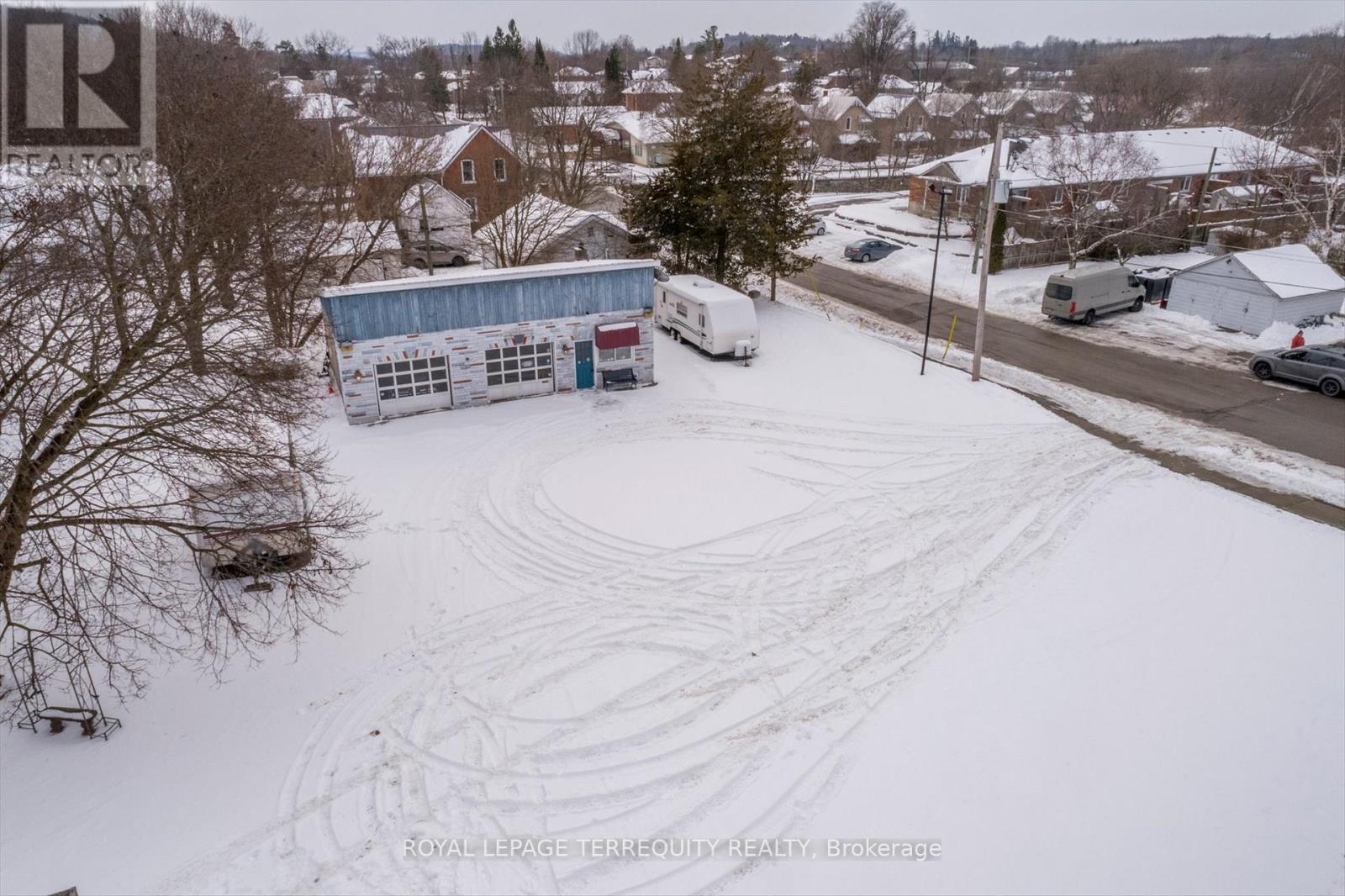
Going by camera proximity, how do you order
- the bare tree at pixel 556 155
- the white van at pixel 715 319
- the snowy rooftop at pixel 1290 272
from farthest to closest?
1. the bare tree at pixel 556 155
2. the snowy rooftop at pixel 1290 272
3. the white van at pixel 715 319

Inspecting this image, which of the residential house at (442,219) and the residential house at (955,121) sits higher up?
the residential house at (955,121)

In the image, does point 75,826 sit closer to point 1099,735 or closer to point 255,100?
point 1099,735

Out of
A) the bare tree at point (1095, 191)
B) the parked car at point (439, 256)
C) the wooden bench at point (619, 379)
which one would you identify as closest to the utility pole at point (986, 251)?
the wooden bench at point (619, 379)

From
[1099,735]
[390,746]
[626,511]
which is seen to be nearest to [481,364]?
[626,511]

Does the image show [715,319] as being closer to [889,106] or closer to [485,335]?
[485,335]

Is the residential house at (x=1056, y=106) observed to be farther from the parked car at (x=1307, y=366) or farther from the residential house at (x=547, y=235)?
the residential house at (x=547, y=235)

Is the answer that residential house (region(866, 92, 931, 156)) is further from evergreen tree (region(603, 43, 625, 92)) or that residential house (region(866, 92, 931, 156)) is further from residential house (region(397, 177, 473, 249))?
residential house (region(397, 177, 473, 249))

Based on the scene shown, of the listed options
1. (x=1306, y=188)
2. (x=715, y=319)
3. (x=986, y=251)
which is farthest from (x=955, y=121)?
(x=715, y=319)

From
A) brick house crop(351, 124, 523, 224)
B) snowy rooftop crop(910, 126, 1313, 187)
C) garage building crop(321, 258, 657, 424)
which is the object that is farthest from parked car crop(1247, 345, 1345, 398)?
brick house crop(351, 124, 523, 224)

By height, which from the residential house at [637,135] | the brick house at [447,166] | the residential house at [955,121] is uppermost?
the residential house at [955,121]
